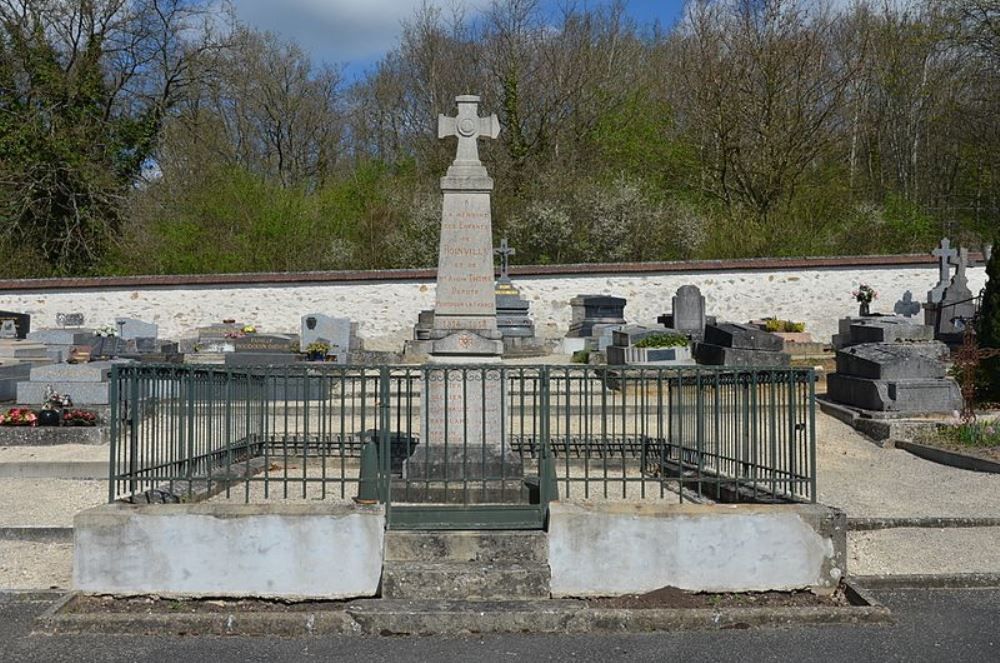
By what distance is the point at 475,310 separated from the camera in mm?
7961

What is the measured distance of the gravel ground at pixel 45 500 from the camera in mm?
7340

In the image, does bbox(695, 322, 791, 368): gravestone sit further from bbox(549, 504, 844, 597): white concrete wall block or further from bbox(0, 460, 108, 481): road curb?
bbox(549, 504, 844, 597): white concrete wall block

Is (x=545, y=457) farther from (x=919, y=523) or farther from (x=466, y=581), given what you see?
(x=919, y=523)

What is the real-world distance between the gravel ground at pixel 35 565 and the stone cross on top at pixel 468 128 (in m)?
4.46

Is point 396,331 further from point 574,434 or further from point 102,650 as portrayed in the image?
point 102,650

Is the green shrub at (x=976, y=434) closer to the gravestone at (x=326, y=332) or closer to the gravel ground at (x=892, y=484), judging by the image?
the gravel ground at (x=892, y=484)

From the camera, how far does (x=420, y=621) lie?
16.2 feet

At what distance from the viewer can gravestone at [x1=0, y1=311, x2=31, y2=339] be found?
2027 cm

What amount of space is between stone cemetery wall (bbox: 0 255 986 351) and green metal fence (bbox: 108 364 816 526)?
15.7 metres

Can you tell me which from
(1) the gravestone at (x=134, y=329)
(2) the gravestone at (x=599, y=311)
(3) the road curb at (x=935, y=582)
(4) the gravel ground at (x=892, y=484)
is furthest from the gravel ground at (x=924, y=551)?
(1) the gravestone at (x=134, y=329)

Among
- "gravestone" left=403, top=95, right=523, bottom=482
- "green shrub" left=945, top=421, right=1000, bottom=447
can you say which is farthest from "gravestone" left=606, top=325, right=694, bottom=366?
"gravestone" left=403, top=95, right=523, bottom=482

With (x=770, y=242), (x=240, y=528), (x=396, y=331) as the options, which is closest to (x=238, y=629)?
(x=240, y=528)

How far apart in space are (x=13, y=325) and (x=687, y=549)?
64.8ft

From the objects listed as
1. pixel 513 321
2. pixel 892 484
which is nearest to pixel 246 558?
pixel 892 484
